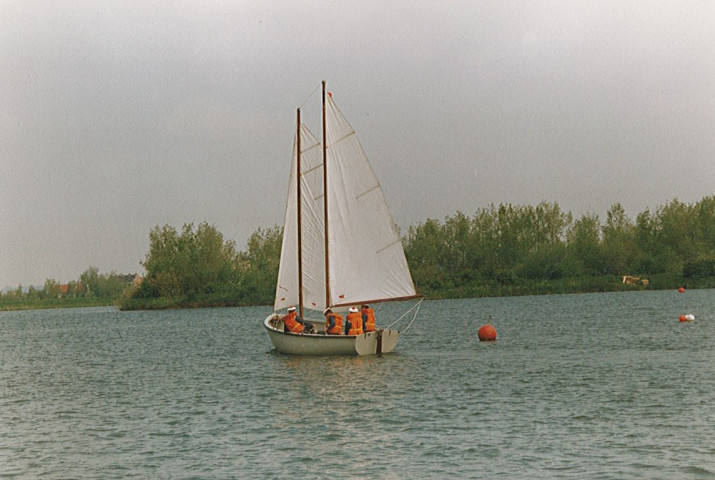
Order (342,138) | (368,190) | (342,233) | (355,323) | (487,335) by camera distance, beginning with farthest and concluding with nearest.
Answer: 1. (487,335)
2. (342,233)
3. (342,138)
4. (368,190)
5. (355,323)

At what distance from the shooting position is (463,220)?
13100 cm

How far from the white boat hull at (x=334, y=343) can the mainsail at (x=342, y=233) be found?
1784 millimetres

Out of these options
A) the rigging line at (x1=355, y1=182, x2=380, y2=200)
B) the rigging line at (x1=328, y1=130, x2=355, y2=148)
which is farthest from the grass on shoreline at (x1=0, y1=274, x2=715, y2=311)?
the rigging line at (x1=355, y1=182, x2=380, y2=200)

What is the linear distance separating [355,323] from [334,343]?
4.21ft

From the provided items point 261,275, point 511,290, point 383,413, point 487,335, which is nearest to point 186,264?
point 261,275

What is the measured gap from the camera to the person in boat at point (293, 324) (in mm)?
38281

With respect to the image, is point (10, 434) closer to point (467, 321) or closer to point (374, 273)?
point (374, 273)

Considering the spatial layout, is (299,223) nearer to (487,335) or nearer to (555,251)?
(487,335)

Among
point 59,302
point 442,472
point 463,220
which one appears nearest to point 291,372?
point 442,472

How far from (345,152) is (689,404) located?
62.6 ft

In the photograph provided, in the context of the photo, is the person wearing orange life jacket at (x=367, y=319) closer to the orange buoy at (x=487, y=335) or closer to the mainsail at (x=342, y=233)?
the mainsail at (x=342, y=233)

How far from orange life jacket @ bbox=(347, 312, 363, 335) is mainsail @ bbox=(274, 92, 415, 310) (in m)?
0.99

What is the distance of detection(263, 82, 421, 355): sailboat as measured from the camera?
3653 centimetres

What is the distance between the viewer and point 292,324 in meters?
38.5
